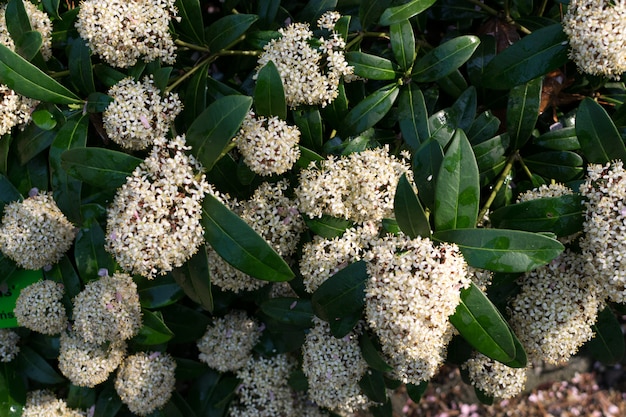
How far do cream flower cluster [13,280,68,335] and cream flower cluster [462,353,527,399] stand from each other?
1694mm

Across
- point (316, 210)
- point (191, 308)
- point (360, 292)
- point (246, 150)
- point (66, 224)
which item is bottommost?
point (191, 308)

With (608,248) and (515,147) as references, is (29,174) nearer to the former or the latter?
(515,147)

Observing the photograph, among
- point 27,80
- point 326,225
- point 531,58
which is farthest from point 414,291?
point 27,80

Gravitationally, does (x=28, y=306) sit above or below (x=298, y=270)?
below

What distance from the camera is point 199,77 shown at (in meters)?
2.11

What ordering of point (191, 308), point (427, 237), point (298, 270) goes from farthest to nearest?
1. point (191, 308)
2. point (298, 270)
3. point (427, 237)

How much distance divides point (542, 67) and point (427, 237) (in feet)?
2.62

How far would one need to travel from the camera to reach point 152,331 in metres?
2.33

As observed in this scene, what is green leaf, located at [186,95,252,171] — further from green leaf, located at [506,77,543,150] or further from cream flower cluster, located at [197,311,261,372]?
green leaf, located at [506,77,543,150]

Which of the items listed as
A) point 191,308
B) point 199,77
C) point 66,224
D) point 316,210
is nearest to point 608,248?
point 316,210

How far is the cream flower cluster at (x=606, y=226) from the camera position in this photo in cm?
171

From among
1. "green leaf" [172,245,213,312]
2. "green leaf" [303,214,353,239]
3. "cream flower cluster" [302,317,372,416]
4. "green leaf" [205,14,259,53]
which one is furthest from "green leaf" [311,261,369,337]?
"green leaf" [205,14,259,53]

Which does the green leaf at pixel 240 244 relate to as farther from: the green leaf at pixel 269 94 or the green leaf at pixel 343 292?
the green leaf at pixel 269 94

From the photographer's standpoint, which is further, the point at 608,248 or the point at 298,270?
the point at 298,270
